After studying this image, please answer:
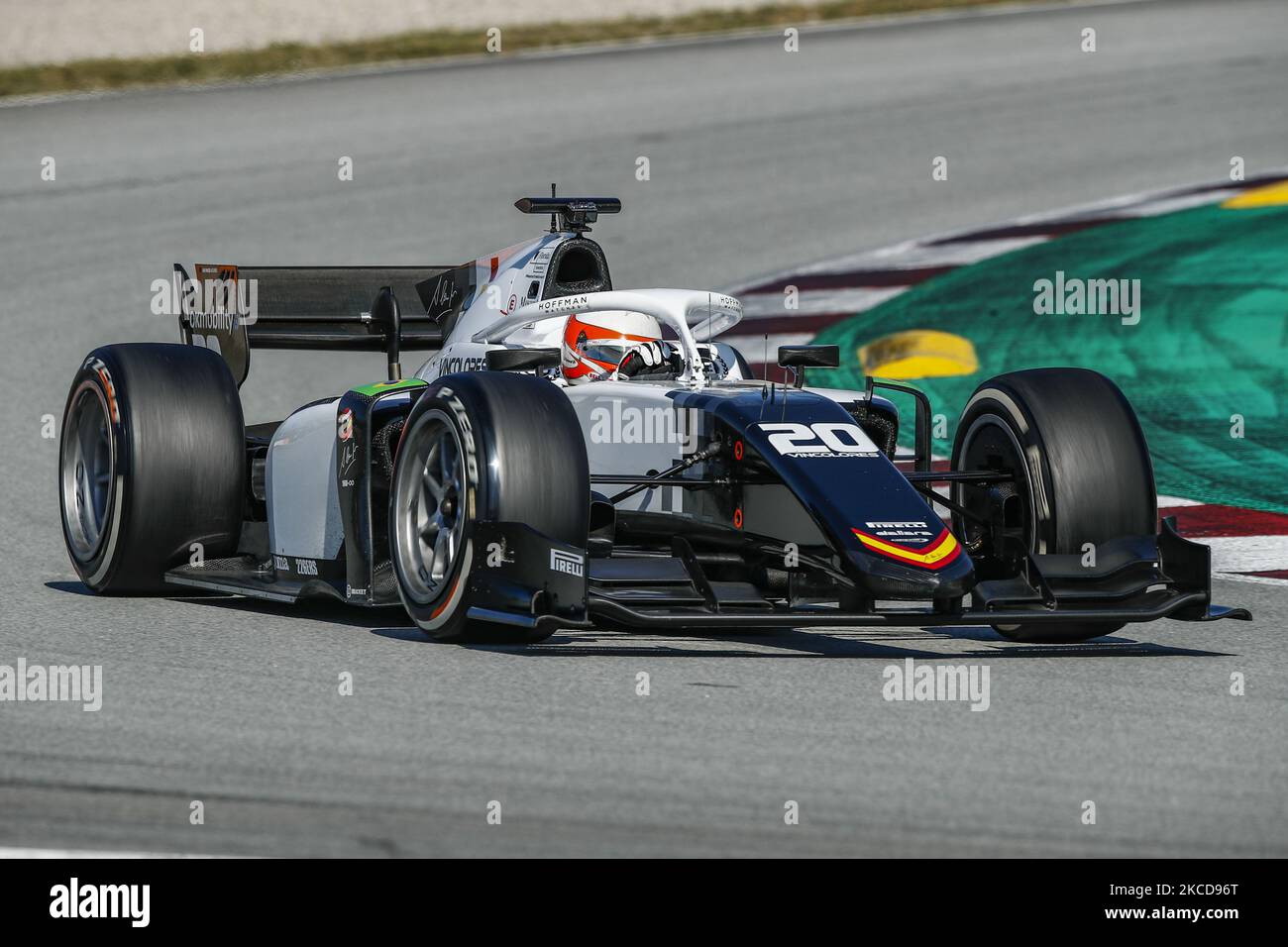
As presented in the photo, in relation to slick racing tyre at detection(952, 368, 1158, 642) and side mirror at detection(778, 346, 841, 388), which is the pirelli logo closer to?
side mirror at detection(778, 346, 841, 388)

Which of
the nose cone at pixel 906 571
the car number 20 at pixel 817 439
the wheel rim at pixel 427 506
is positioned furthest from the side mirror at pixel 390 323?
the nose cone at pixel 906 571

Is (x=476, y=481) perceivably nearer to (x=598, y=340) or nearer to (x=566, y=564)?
(x=566, y=564)

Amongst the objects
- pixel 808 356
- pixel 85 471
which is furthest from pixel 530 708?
pixel 85 471

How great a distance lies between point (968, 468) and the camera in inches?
353

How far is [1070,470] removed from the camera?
8203mm

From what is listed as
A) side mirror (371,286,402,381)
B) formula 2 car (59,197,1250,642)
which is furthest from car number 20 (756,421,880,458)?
side mirror (371,286,402,381)

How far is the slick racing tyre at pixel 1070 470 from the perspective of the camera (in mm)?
8164

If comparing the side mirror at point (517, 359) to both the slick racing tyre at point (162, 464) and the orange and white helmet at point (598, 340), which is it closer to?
the orange and white helmet at point (598, 340)

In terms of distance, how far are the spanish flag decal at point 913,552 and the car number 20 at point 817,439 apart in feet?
1.50

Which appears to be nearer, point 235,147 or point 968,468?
point 968,468

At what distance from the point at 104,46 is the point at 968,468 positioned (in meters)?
18.3
